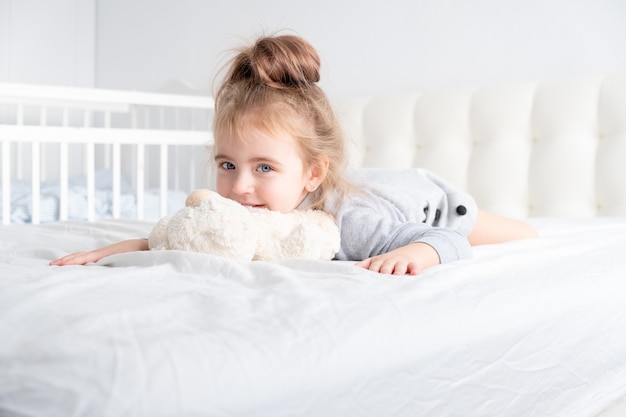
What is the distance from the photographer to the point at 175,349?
A: 0.47 meters

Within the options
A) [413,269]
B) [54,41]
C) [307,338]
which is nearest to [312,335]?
[307,338]

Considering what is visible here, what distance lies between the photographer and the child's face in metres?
0.97

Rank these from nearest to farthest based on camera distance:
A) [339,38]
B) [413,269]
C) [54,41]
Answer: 1. [413,269]
2. [339,38]
3. [54,41]

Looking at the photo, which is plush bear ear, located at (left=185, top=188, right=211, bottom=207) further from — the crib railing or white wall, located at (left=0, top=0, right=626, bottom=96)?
the crib railing

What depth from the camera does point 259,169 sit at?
0.98 metres

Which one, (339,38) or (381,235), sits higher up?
(339,38)

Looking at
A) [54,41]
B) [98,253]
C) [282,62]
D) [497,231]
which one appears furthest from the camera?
[54,41]

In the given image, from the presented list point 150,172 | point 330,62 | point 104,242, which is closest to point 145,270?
point 104,242

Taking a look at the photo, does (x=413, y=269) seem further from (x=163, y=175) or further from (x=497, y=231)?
(x=163, y=175)

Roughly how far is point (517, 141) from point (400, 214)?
2.85ft

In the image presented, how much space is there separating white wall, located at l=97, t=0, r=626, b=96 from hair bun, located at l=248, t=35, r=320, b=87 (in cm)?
40

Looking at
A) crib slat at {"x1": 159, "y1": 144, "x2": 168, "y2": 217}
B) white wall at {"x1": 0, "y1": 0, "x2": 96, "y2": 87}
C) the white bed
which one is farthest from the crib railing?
the white bed

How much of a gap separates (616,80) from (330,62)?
1.02 m

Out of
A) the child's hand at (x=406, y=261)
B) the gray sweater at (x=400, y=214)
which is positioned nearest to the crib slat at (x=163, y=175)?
the gray sweater at (x=400, y=214)
